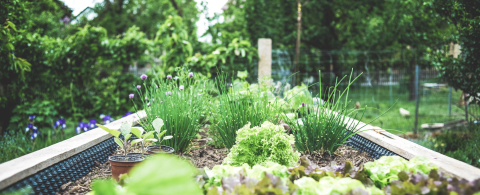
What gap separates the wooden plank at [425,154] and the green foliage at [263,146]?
51cm

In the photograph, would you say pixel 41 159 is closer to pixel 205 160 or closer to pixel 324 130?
pixel 205 160

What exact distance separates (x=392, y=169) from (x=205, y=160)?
1.15 metres

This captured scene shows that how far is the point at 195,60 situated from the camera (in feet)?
13.9

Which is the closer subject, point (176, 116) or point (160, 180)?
point (160, 180)

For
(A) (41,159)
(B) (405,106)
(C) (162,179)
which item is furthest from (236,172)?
(B) (405,106)

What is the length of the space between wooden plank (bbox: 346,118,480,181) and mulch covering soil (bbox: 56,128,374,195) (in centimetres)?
15

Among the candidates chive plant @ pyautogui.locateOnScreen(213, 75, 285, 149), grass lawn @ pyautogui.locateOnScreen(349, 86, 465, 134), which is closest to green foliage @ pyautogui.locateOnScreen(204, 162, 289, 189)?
chive plant @ pyautogui.locateOnScreen(213, 75, 285, 149)

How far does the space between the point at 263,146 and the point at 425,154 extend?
35.4 inches

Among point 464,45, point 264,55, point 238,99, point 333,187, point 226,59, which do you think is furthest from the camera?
point 264,55

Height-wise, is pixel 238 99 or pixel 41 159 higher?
pixel 238 99

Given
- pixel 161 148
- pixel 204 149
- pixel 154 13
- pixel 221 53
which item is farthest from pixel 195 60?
pixel 154 13

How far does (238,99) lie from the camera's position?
2.22m

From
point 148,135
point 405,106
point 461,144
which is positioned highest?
point 148,135

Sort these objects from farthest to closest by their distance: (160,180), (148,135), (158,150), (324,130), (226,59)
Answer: (226,59) → (324,130) → (158,150) → (148,135) → (160,180)
